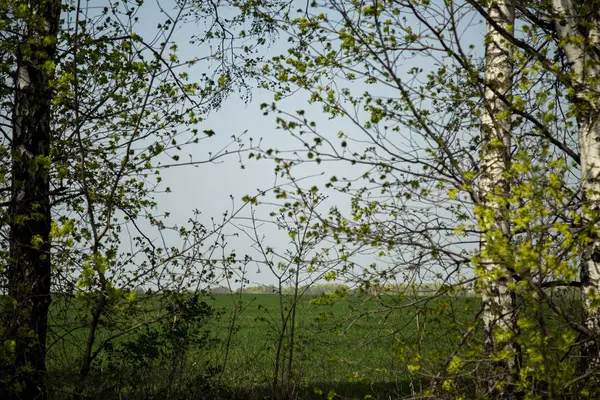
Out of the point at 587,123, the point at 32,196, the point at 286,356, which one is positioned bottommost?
the point at 286,356

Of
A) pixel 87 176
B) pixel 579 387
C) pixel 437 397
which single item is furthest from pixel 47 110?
pixel 579 387

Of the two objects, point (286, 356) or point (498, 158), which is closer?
point (498, 158)

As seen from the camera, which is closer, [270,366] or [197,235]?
[197,235]

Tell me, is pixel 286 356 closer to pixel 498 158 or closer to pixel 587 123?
pixel 498 158

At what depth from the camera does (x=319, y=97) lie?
522 centimetres

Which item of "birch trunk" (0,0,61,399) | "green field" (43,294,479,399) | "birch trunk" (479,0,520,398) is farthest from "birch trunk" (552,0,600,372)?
"birch trunk" (0,0,61,399)

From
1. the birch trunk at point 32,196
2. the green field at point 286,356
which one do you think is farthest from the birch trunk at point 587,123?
the birch trunk at point 32,196

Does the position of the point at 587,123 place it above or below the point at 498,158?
above

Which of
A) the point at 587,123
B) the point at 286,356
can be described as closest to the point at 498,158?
the point at 587,123

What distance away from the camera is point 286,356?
253 inches

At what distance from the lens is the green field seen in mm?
4828

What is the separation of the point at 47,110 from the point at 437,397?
473 cm

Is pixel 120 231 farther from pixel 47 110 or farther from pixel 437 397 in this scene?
pixel 437 397

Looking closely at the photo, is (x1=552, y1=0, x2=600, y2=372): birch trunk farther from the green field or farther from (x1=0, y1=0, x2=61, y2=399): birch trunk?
(x1=0, y1=0, x2=61, y2=399): birch trunk
